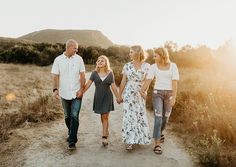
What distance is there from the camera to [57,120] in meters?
10.1

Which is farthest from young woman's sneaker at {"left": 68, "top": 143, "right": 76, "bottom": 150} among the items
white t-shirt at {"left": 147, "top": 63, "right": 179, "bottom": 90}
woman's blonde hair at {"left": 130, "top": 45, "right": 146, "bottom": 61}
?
woman's blonde hair at {"left": 130, "top": 45, "right": 146, "bottom": 61}

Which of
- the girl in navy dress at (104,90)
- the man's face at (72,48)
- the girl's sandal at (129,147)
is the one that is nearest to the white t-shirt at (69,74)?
the man's face at (72,48)

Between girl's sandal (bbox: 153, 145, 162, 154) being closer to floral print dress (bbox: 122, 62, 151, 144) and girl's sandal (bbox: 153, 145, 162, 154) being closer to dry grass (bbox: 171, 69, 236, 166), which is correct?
floral print dress (bbox: 122, 62, 151, 144)

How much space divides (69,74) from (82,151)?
146 cm

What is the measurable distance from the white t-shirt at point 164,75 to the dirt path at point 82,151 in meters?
1.23

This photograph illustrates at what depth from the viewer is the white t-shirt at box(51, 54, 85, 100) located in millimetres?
7395

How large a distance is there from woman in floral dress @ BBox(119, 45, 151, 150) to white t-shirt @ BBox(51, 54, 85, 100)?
0.88 m

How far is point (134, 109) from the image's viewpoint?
757 cm

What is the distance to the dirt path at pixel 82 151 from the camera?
6.73m

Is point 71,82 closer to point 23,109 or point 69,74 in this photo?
point 69,74

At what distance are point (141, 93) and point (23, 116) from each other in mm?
3841

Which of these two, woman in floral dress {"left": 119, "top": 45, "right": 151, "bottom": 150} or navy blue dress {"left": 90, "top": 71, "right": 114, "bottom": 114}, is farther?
navy blue dress {"left": 90, "top": 71, "right": 114, "bottom": 114}

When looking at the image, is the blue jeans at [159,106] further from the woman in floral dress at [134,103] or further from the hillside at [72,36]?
the hillside at [72,36]

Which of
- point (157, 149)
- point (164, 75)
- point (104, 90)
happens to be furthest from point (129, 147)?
point (164, 75)
